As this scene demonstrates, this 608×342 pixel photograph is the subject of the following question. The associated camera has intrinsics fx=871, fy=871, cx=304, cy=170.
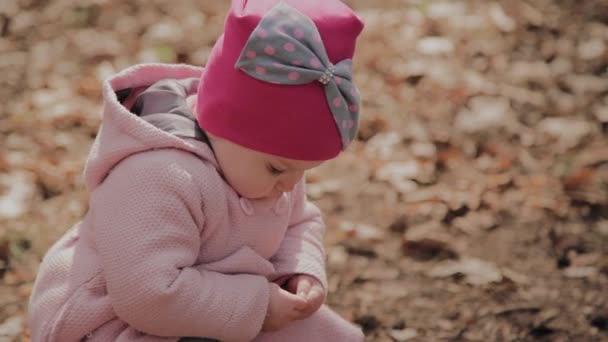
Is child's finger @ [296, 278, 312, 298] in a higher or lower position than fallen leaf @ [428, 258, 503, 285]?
higher

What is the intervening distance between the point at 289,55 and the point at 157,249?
0.48 meters

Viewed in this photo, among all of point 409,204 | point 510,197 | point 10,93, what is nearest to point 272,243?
point 409,204

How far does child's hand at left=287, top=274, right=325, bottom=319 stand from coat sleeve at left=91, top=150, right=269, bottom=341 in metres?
0.23

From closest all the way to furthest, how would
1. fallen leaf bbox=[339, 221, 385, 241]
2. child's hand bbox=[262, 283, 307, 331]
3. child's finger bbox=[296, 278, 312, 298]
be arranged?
1. child's hand bbox=[262, 283, 307, 331]
2. child's finger bbox=[296, 278, 312, 298]
3. fallen leaf bbox=[339, 221, 385, 241]

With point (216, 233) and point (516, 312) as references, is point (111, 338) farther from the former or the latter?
point (516, 312)

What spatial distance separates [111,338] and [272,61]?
71 centimetres

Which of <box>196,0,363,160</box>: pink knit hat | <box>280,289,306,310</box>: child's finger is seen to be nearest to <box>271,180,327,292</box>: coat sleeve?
<box>280,289,306,310</box>: child's finger

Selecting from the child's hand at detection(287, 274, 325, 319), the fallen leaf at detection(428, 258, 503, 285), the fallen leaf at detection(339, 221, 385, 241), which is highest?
the child's hand at detection(287, 274, 325, 319)

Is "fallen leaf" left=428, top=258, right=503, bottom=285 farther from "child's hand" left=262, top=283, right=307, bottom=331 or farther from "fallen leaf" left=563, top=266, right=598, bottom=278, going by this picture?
"child's hand" left=262, top=283, right=307, bottom=331

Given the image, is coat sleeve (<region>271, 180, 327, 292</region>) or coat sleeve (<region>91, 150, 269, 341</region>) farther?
coat sleeve (<region>271, 180, 327, 292</region>)

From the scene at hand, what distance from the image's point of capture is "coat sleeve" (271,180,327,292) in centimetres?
215

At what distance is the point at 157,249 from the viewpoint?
5.82 feet

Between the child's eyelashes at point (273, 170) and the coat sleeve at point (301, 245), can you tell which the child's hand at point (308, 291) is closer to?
the coat sleeve at point (301, 245)

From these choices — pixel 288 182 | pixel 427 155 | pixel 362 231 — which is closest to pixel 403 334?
pixel 362 231
